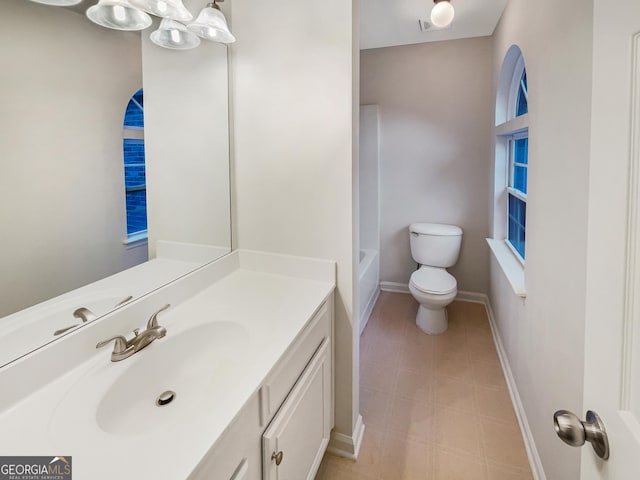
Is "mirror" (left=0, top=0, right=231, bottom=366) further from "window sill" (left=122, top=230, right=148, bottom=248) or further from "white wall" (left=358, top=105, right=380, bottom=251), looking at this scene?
"white wall" (left=358, top=105, right=380, bottom=251)

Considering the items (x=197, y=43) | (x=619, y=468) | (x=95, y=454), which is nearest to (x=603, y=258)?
(x=619, y=468)

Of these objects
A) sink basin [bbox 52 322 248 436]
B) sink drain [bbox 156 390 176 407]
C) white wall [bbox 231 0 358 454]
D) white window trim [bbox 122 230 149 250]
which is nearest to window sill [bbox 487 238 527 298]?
white wall [bbox 231 0 358 454]

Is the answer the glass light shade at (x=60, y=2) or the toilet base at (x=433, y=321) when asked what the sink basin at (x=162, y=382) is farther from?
the toilet base at (x=433, y=321)

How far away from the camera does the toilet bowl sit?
2711mm

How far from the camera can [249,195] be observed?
1710mm

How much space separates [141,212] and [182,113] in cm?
47

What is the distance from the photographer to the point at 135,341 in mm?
1061

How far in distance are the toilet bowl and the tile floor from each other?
0.27 feet

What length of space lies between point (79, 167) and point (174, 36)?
27.1 inches

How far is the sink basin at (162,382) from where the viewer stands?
84cm

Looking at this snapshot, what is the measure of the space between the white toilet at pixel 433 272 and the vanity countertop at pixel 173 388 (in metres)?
1.44

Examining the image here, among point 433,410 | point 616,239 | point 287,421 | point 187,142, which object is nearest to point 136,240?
point 187,142

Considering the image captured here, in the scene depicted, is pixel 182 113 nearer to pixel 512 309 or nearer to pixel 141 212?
pixel 141 212

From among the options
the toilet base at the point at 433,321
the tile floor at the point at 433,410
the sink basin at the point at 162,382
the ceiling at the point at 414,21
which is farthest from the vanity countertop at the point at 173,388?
the ceiling at the point at 414,21
